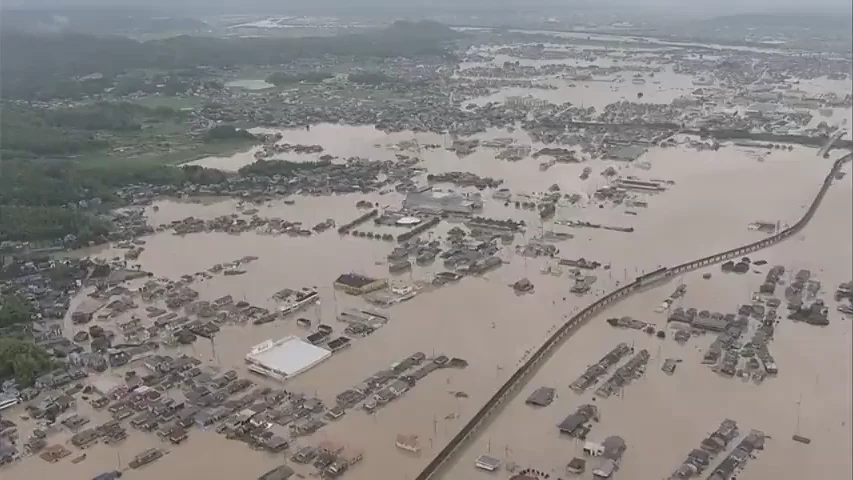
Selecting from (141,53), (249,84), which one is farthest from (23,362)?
(141,53)

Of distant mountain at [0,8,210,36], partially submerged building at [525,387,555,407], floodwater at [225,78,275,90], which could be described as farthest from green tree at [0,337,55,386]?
distant mountain at [0,8,210,36]

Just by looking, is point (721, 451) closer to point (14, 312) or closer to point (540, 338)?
point (540, 338)

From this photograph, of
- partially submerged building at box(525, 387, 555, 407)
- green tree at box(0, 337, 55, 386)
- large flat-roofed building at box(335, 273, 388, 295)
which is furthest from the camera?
large flat-roofed building at box(335, 273, 388, 295)

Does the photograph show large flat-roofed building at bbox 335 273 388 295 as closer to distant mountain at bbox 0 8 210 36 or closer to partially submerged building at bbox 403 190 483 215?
partially submerged building at bbox 403 190 483 215

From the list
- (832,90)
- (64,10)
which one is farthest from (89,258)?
(64,10)

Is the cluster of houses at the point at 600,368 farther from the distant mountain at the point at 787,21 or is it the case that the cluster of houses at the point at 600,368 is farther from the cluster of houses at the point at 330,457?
the distant mountain at the point at 787,21

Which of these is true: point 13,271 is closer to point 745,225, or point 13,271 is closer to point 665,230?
point 665,230
